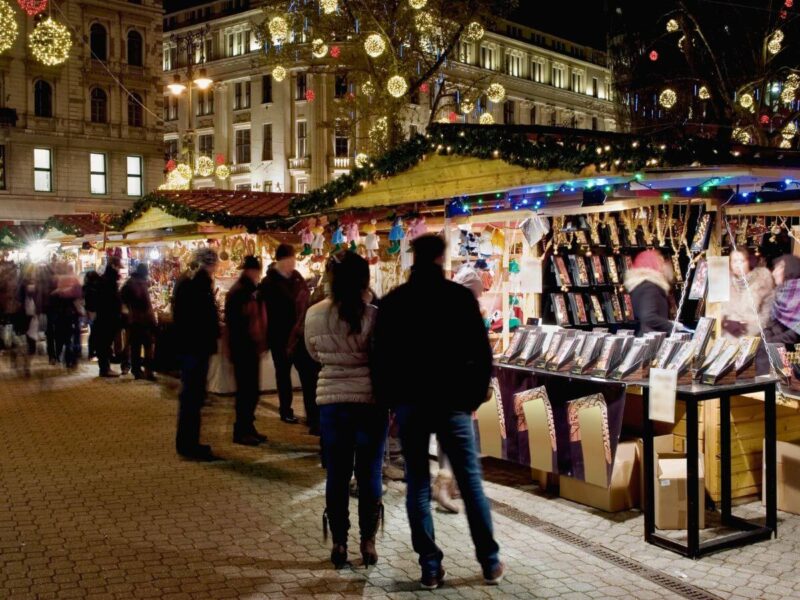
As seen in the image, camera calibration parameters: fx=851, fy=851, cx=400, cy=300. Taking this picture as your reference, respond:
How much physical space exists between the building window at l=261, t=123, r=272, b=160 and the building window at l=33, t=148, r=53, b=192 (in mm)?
17331

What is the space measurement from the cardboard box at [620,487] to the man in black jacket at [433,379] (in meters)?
1.78

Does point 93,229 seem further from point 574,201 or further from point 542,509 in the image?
point 542,509

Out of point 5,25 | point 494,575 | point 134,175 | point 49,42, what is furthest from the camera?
point 134,175

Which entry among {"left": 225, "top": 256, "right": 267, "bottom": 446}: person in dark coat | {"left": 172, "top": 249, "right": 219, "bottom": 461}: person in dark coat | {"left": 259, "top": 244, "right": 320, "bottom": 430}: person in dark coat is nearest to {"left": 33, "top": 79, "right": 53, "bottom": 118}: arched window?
{"left": 259, "top": 244, "right": 320, "bottom": 430}: person in dark coat

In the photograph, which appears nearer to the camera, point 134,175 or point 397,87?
point 397,87

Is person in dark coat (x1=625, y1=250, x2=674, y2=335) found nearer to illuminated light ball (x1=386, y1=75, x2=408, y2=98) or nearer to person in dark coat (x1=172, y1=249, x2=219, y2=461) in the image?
person in dark coat (x1=172, y1=249, x2=219, y2=461)

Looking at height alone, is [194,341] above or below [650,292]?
below

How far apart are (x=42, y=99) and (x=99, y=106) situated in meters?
2.58

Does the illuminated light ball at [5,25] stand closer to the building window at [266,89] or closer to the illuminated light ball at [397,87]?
the illuminated light ball at [397,87]

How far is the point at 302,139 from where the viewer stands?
169ft

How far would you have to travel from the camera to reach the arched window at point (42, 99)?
3706cm

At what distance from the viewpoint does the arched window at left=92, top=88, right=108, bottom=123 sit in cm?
3888

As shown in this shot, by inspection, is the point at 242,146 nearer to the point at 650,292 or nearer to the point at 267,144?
the point at 267,144

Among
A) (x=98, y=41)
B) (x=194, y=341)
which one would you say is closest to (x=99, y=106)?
(x=98, y=41)
